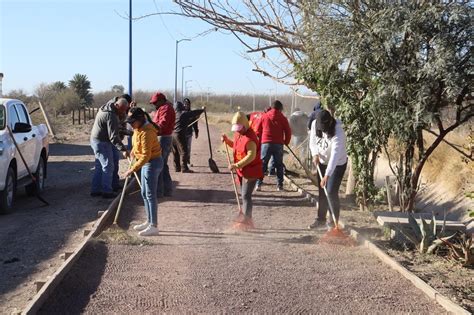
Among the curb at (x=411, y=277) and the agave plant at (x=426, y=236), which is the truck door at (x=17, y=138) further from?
the agave plant at (x=426, y=236)

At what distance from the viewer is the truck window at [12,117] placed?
11398mm

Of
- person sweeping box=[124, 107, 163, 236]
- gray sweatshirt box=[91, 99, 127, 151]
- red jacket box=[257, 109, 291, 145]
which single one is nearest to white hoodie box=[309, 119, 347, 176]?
person sweeping box=[124, 107, 163, 236]

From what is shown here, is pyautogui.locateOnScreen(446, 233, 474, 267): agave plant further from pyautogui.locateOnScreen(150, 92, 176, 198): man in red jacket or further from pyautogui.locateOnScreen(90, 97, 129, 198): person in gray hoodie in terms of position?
pyautogui.locateOnScreen(90, 97, 129, 198): person in gray hoodie

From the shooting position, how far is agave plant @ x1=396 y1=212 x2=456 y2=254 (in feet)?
25.9

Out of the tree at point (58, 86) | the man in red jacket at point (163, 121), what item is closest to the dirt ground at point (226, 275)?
the man in red jacket at point (163, 121)

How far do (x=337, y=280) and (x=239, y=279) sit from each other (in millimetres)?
1016

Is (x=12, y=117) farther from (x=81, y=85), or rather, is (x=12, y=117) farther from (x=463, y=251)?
(x=81, y=85)

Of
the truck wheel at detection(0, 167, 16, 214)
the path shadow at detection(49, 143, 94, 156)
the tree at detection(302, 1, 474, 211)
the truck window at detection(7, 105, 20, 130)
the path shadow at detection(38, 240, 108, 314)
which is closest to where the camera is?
the path shadow at detection(38, 240, 108, 314)

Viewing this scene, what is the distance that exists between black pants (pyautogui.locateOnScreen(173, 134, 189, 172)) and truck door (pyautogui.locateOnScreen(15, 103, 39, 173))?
3.97 meters

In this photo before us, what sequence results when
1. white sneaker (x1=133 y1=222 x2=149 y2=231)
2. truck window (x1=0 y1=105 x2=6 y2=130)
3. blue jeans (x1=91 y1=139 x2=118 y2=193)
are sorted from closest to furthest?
white sneaker (x1=133 y1=222 x2=149 y2=231) < truck window (x1=0 y1=105 x2=6 y2=130) < blue jeans (x1=91 y1=139 x2=118 y2=193)

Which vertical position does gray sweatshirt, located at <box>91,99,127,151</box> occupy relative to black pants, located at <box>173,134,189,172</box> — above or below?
above

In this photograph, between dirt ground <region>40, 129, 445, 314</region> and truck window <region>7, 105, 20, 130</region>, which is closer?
dirt ground <region>40, 129, 445, 314</region>

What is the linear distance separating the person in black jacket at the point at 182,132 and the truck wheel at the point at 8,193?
17.4ft

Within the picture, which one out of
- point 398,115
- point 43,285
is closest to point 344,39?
A: point 398,115
